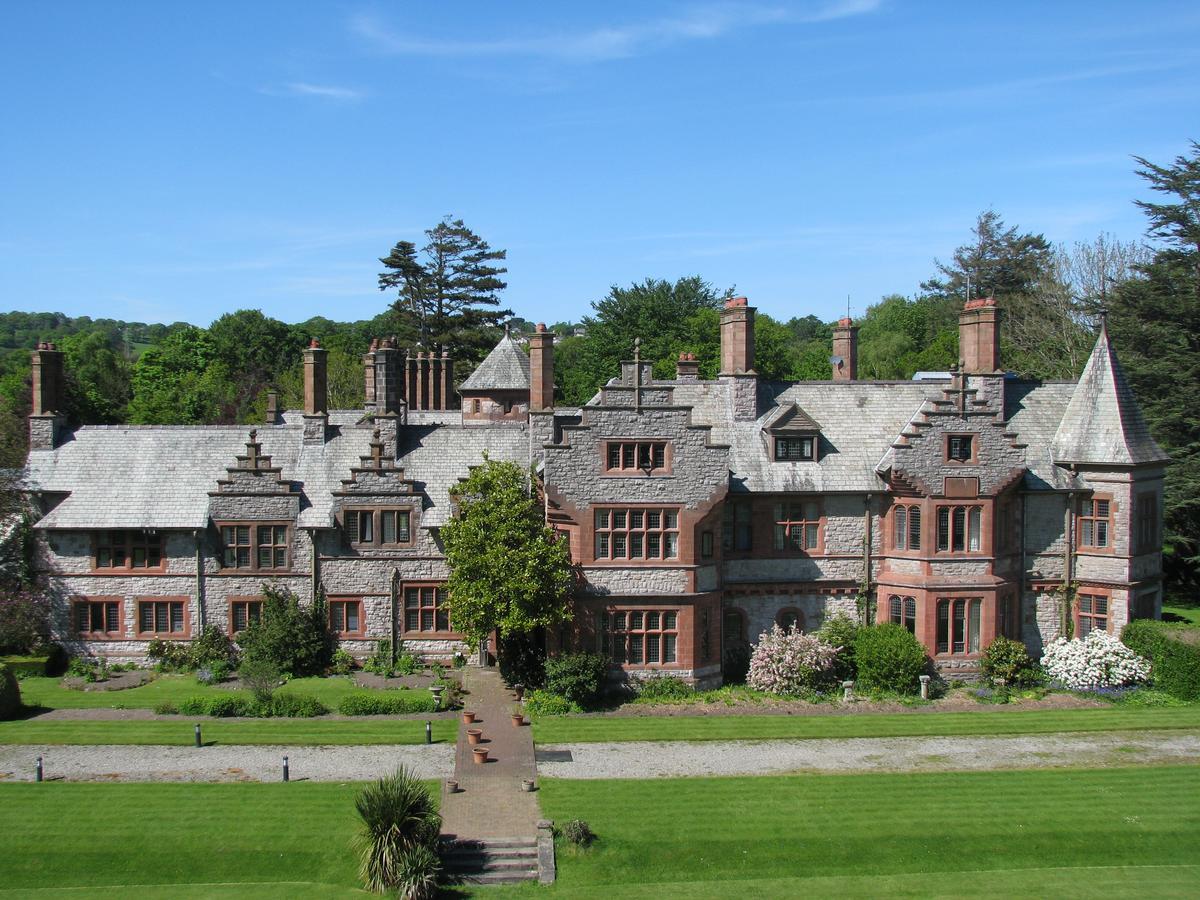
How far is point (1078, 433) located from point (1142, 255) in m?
40.5

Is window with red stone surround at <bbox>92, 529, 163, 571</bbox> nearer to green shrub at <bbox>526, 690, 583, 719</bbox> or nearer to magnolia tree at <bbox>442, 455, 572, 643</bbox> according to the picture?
magnolia tree at <bbox>442, 455, 572, 643</bbox>

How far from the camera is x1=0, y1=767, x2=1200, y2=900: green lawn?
74.8ft

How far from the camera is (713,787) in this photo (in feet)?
89.3

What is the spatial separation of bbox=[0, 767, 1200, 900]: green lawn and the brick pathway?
883mm

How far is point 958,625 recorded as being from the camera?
121 feet

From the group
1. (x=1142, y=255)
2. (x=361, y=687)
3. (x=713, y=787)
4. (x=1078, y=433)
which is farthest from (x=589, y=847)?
(x=1142, y=255)

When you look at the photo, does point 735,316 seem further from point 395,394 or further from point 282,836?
point 282,836

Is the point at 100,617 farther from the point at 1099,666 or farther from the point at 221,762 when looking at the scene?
the point at 1099,666

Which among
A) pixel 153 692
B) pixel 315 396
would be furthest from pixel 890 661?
pixel 153 692

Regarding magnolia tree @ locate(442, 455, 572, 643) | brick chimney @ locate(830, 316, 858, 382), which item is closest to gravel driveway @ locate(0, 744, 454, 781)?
magnolia tree @ locate(442, 455, 572, 643)

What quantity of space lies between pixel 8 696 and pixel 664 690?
66.7ft

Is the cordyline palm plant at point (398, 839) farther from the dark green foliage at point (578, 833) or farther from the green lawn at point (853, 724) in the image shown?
the green lawn at point (853, 724)

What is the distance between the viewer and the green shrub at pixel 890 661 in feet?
116

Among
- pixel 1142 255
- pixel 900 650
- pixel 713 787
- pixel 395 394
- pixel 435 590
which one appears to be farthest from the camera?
pixel 1142 255
